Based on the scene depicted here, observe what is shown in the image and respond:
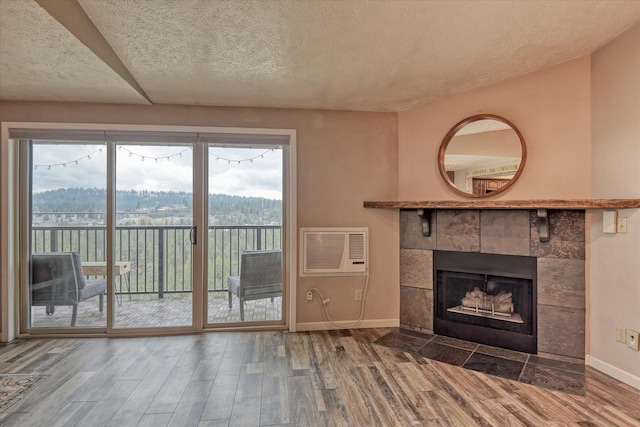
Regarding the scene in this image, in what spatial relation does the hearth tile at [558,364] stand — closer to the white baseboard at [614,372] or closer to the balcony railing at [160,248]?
the white baseboard at [614,372]

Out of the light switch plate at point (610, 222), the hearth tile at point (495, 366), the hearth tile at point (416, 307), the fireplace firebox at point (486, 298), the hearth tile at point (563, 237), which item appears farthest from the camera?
the hearth tile at point (416, 307)

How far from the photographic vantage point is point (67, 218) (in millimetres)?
3055

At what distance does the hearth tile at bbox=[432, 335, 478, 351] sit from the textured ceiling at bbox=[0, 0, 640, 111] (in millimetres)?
2247

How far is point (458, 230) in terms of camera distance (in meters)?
2.95

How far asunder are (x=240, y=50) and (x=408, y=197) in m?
2.05

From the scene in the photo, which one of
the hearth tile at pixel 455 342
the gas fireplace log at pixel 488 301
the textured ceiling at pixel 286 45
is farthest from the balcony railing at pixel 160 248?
the gas fireplace log at pixel 488 301

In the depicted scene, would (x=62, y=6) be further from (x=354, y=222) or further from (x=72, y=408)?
(x=354, y=222)

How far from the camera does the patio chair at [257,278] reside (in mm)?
3246

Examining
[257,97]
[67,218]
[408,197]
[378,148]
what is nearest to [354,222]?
[408,197]

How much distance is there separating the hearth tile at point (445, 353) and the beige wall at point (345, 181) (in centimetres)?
59

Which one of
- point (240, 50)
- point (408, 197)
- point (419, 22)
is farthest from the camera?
point (408, 197)

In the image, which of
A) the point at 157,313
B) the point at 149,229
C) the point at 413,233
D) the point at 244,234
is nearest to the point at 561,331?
the point at 413,233

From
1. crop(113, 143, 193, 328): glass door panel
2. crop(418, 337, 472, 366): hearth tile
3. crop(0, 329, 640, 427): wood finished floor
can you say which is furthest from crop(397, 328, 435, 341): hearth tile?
crop(113, 143, 193, 328): glass door panel

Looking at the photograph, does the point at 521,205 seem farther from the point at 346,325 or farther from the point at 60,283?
the point at 60,283
